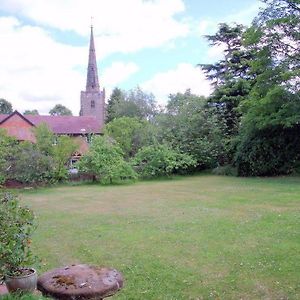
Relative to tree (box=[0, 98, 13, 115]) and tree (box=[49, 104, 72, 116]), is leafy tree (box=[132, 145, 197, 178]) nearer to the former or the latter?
tree (box=[0, 98, 13, 115])

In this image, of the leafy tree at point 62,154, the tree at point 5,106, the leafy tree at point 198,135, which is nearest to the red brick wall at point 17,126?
the leafy tree at point 62,154

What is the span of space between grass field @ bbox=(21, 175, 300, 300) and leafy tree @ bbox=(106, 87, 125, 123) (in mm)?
42708

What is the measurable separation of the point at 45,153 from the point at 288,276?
18609 mm

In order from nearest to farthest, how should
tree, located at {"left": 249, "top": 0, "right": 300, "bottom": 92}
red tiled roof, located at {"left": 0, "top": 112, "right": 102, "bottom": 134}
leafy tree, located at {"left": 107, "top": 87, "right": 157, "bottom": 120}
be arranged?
1. tree, located at {"left": 249, "top": 0, "right": 300, "bottom": 92}
2. red tiled roof, located at {"left": 0, "top": 112, "right": 102, "bottom": 134}
3. leafy tree, located at {"left": 107, "top": 87, "right": 157, "bottom": 120}

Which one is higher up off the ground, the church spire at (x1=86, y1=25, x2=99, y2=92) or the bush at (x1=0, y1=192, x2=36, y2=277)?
the church spire at (x1=86, y1=25, x2=99, y2=92)

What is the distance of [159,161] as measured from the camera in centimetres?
2348

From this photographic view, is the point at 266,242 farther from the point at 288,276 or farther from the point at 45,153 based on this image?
the point at 45,153

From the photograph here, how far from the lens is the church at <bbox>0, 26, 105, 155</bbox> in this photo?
3738 centimetres

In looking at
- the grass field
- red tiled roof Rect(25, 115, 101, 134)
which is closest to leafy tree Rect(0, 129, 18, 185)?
the grass field

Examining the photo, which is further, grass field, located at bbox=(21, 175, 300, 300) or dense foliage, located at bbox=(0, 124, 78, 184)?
dense foliage, located at bbox=(0, 124, 78, 184)

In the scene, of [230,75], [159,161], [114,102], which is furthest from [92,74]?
[159,161]

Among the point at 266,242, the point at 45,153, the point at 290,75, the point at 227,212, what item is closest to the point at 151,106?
the point at 45,153

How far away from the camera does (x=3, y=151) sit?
19.6m

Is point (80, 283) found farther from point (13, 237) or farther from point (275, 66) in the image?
point (275, 66)
